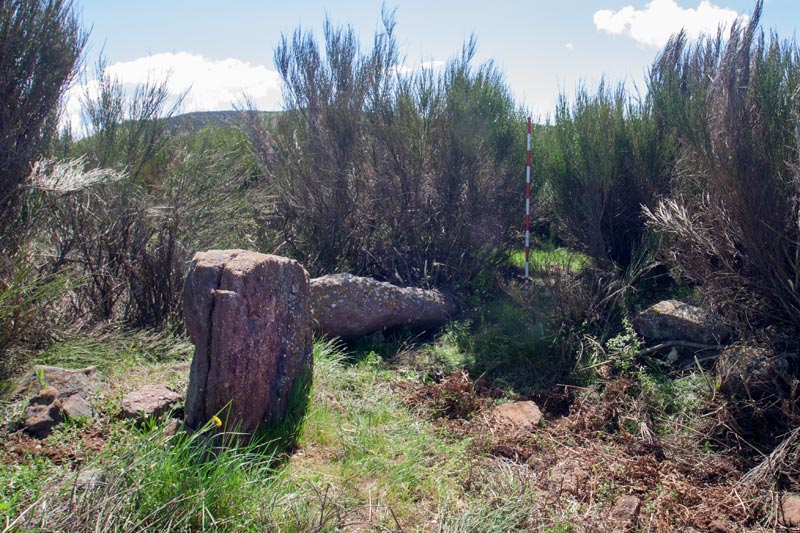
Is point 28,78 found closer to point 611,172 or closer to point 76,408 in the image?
point 76,408

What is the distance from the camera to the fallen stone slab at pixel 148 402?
362 cm

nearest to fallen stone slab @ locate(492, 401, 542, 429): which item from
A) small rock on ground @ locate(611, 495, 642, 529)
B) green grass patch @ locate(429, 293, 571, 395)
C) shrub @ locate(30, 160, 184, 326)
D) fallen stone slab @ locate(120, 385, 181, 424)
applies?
green grass patch @ locate(429, 293, 571, 395)

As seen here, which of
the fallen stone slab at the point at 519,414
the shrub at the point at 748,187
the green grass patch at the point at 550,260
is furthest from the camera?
the green grass patch at the point at 550,260

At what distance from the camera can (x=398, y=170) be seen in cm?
746

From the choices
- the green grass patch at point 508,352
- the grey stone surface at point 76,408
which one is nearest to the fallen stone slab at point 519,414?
the green grass patch at point 508,352

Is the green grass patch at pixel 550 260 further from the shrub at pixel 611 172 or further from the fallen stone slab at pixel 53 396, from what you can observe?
the fallen stone slab at pixel 53 396

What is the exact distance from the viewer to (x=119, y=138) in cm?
618

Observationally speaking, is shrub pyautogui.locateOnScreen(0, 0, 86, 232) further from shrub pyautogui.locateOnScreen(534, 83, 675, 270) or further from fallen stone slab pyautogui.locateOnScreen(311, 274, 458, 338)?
shrub pyautogui.locateOnScreen(534, 83, 675, 270)

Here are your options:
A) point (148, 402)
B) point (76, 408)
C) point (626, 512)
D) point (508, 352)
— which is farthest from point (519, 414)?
point (76, 408)

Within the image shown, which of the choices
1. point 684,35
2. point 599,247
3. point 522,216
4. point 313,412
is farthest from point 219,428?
point 684,35

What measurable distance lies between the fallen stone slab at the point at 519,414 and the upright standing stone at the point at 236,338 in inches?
64.3

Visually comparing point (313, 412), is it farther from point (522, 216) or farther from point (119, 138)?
point (522, 216)

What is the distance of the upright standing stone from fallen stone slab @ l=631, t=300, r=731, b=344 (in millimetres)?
3274

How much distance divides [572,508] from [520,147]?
5.36 m
